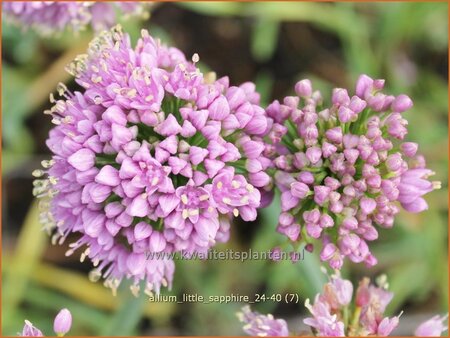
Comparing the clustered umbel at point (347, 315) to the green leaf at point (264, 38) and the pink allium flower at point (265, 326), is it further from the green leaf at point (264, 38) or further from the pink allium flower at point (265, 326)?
the green leaf at point (264, 38)

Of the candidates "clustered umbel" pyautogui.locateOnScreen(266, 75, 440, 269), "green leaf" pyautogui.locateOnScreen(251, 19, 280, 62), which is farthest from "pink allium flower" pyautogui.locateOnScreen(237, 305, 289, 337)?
"green leaf" pyautogui.locateOnScreen(251, 19, 280, 62)

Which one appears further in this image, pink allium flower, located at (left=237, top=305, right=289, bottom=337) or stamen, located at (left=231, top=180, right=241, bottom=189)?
pink allium flower, located at (left=237, top=305, right=289, bottom=337)

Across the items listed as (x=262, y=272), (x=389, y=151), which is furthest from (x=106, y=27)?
(x=262, y=272)

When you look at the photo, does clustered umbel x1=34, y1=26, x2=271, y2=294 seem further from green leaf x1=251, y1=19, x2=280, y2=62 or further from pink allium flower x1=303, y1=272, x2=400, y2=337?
green leaf x1=251, y1=19, x2=280, y2=62

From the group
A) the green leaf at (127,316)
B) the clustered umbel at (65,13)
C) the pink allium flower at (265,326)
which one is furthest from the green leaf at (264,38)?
the pink allium flower at (265,326)

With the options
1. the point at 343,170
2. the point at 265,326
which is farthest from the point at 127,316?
the point at 343,170

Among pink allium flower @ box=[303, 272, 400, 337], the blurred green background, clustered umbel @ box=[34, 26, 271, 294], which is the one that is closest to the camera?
clustered umbel @ box=[34, 26, 271, 294]
